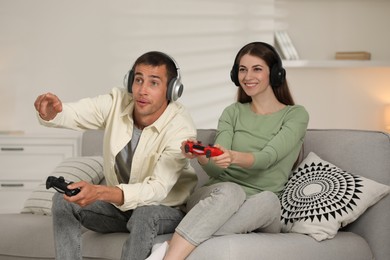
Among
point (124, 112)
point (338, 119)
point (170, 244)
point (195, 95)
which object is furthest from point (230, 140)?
point (338, 119)

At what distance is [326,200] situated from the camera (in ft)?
9.13

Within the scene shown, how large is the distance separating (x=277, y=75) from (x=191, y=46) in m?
2.16

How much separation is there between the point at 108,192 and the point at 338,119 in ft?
10.5

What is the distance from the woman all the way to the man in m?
0.11

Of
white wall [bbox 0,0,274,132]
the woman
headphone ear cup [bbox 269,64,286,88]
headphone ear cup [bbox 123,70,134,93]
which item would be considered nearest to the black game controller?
the woman

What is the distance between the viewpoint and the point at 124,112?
2650 millimetres

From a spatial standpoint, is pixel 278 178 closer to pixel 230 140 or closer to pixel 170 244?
pixel 230 140

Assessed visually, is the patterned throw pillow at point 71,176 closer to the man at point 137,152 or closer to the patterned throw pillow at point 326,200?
the man at point 137,152

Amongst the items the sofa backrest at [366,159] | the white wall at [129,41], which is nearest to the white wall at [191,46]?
the white wall at [129,41]

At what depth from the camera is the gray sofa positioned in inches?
96.1

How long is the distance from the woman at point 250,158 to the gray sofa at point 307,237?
0.19ft

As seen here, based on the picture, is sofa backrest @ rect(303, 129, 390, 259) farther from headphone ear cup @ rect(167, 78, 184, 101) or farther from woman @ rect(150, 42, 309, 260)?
headphone ear cup @ rect(167, 78, 184, 101)

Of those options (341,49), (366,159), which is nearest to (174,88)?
(366,159)

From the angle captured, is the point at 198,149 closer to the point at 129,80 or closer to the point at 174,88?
the point at 174,88
